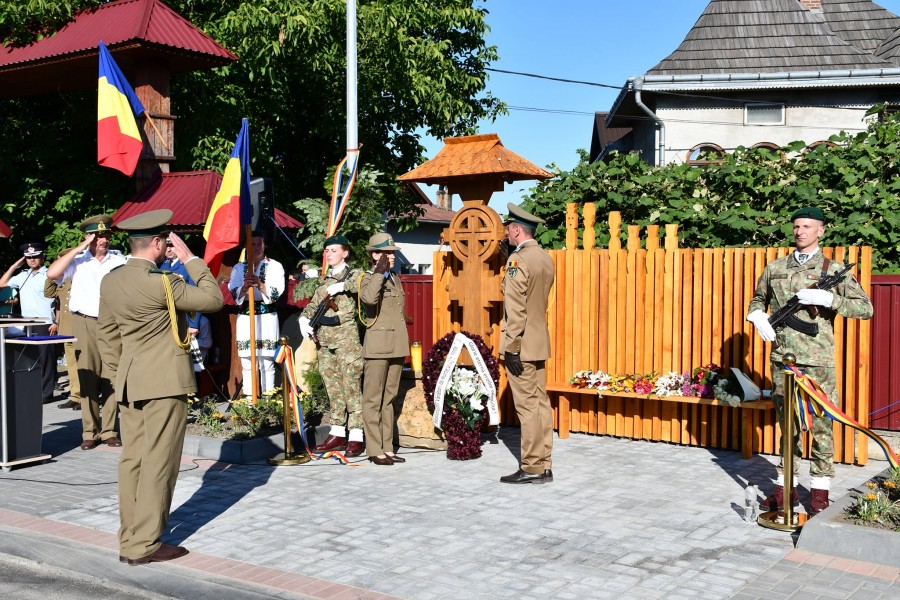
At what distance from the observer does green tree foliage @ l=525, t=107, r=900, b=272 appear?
9875mm

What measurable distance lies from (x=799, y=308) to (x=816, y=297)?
0.81ft

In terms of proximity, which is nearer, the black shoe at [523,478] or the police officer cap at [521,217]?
the black shoe at [523,478]

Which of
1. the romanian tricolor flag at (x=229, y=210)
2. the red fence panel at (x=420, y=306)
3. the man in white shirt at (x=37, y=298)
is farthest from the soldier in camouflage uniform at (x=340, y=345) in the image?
the man in white shirt at (x=37, y=298)

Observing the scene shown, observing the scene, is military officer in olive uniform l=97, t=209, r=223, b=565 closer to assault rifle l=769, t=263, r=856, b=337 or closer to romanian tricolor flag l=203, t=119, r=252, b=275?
romanian tricolor flag l=203, t=119, r=252, b=275

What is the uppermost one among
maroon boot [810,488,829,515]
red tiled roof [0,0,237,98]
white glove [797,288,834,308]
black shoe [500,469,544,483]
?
red tiled roof [0,0,237,98]

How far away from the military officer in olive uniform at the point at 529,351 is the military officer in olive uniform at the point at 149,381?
2812 mm

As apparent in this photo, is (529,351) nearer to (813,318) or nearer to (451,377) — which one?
(451,377)

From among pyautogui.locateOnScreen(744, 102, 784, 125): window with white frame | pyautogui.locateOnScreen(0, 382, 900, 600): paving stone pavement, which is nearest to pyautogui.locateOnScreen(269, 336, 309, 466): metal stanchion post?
pyautogui.locateOnScreen(0, 382, 900, 600): paving stone pavement

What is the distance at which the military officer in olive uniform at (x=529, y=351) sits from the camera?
26.0 feet

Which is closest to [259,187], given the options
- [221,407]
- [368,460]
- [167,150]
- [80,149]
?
[167,150]

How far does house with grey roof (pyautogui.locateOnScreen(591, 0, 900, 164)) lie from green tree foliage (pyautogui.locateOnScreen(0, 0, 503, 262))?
4243mm

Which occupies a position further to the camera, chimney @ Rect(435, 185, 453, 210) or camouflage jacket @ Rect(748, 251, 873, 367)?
chimney @ Rect(435, 185, 453, 210)

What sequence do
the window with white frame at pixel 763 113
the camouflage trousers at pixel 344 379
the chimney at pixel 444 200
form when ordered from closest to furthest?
Answer: the camouflage trousers at pixel 344 379 < the window with white frame at pixel 763 113 < the chimney at pixel 444 200

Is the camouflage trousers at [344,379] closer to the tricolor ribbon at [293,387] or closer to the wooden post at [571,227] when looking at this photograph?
the tricolor ribbon at [293,387]
